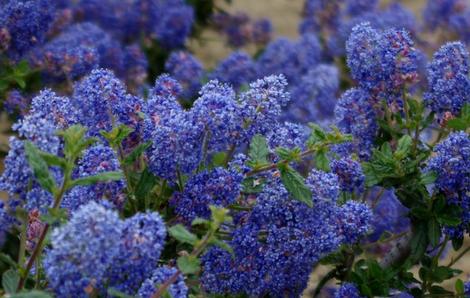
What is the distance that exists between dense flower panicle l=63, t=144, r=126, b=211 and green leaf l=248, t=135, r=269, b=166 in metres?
0.38

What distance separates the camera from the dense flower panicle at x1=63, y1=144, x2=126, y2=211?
99.3 inches

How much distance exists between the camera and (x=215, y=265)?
272 cm

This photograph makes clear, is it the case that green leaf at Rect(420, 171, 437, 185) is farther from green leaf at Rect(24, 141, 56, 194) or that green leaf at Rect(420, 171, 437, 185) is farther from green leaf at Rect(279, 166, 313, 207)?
green leaf at Rect(24, 141, 56, 194)

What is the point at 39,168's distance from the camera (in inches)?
87.2

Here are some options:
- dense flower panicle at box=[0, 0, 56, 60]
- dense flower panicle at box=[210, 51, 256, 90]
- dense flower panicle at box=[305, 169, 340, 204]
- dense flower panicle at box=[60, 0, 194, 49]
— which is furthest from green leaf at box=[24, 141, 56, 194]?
dense flower panicle at box=[60, 0, 194, 49]

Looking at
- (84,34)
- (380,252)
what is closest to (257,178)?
(380,252)

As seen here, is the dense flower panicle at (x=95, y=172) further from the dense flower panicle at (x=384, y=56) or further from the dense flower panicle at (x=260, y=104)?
the dense flower panicle at (x=384, y=56)

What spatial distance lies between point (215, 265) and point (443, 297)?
81 centimetres

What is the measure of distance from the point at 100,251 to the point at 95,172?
42 cm

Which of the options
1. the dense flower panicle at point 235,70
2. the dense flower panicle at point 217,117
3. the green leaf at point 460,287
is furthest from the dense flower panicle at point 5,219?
the dense flower panicle at point 235,70

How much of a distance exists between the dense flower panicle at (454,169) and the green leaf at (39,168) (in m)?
1.15

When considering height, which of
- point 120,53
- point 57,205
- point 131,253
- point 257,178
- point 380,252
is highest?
point 120,53

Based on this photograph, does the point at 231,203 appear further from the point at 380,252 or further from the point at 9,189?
the point at 380,252

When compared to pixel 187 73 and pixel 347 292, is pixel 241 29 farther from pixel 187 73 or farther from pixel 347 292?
pixel 347 292
